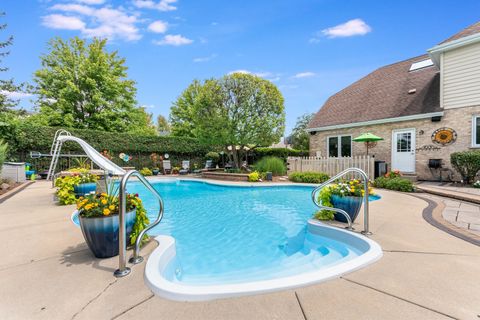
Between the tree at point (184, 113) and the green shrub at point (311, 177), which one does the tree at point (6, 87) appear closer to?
the tree at point (184, 113)

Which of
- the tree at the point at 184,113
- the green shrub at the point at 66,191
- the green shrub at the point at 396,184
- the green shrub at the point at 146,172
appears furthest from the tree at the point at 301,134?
the green shrub at the point at 66,191

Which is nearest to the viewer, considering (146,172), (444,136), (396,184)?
(396,184)

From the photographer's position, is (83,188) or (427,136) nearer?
(83,188)

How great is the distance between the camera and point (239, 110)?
12367mm

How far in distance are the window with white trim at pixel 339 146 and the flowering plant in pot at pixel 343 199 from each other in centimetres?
1009

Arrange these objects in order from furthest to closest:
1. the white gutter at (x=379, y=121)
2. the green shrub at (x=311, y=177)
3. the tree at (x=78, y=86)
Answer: the tree at (x=78, y=86)
the green shrub at (x=311, y=177)
the white gutter at (x=379, y=121)

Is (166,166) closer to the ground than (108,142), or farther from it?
closer to the ground

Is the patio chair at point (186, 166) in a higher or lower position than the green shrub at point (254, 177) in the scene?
higher

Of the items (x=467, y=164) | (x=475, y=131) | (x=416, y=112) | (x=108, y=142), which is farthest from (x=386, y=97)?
(x=108, y=142)

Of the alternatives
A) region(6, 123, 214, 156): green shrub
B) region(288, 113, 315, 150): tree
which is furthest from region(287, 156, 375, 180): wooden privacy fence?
region(288, 113, 315, 150): tree

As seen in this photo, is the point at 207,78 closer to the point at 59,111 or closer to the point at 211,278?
the point at 211,278

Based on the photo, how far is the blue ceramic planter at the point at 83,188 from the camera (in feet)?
19.2

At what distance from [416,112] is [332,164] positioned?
179 inches

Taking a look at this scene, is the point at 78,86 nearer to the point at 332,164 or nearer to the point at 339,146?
the point at 332,164
